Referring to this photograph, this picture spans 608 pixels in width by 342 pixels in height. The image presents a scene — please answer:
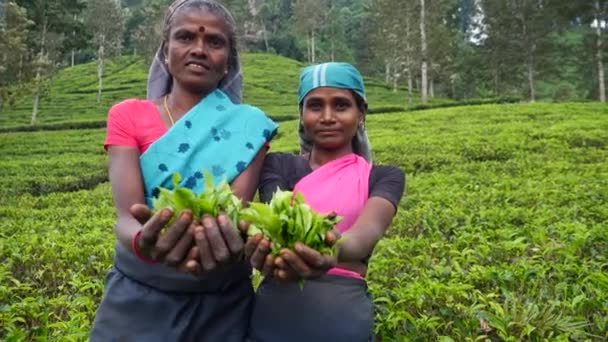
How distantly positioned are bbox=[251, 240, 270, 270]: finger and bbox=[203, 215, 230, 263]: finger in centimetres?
8

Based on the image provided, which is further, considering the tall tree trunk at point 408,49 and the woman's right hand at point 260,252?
the tall tree trunk at point 408,49

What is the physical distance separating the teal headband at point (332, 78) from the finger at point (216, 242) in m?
0.78

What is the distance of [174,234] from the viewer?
127 cm

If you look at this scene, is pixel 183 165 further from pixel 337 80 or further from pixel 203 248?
pixel 337 80

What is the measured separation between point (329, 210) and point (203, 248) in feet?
1.81

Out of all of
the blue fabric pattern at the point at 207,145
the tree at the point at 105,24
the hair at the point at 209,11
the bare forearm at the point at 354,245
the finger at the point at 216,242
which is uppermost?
the tree at the point at 105,24

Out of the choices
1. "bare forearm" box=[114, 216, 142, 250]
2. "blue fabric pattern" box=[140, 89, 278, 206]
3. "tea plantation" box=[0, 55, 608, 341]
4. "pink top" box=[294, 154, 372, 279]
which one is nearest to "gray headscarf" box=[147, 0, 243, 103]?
"blue fabric pattern" box=[140, 89, 278, 206]

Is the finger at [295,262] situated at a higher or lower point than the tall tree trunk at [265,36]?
lower

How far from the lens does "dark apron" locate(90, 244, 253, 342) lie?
159 centimetres

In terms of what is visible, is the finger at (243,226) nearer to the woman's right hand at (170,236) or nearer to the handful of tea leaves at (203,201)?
the handful of tea leaves at (203,201)

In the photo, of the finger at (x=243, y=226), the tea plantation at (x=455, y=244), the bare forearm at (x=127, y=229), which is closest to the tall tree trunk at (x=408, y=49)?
the tea plantation at (x=455, y=244)

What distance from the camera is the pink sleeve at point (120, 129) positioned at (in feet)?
5.36

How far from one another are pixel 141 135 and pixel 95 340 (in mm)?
592

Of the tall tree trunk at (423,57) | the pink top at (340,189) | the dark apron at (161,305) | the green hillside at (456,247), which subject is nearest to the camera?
the dark apron at (161,305)
